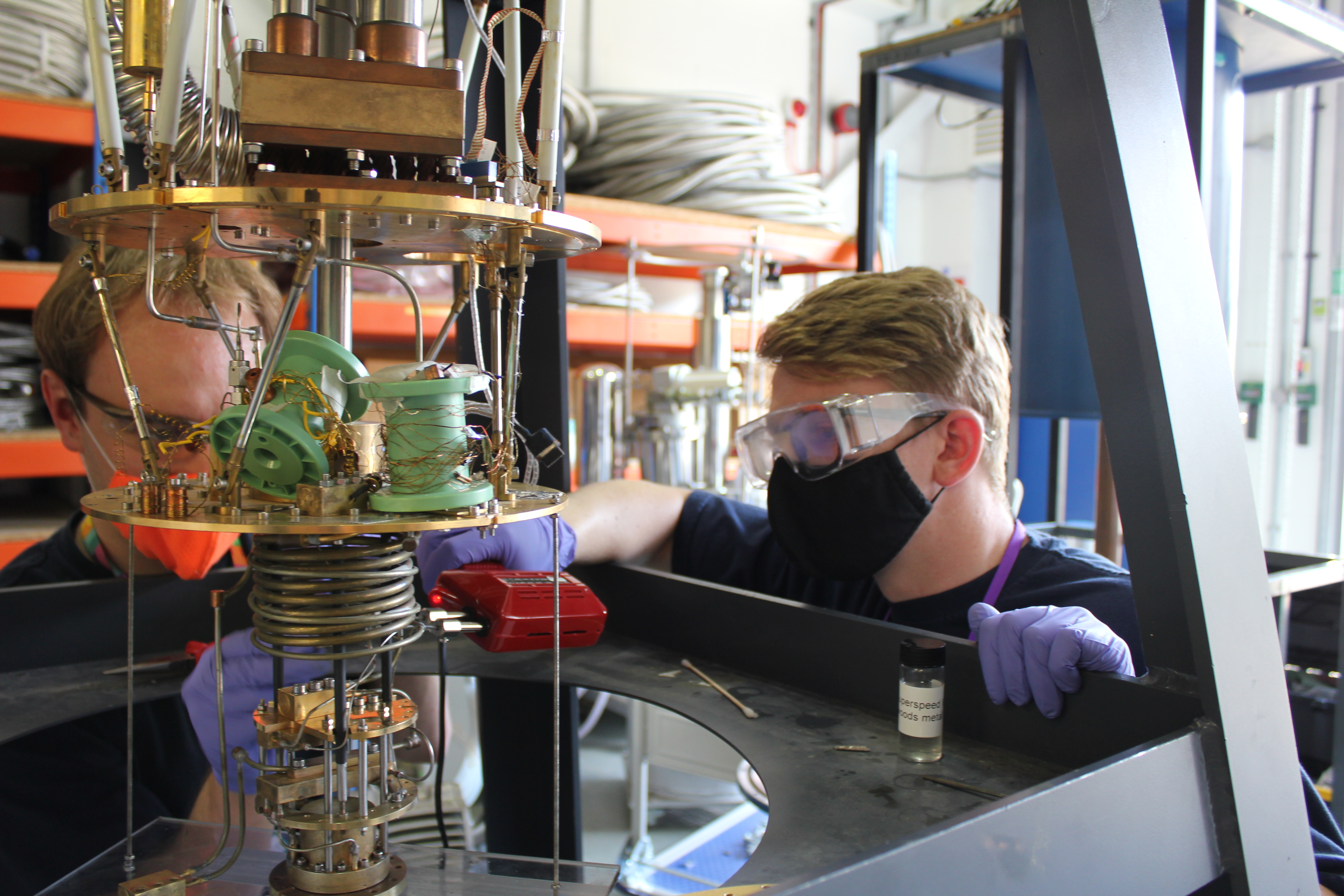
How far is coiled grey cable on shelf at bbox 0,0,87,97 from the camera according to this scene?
2.17 m

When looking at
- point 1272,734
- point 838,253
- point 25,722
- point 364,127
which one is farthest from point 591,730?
point 364,127

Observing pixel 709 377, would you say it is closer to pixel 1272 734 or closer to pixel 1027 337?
pixel 1027 337

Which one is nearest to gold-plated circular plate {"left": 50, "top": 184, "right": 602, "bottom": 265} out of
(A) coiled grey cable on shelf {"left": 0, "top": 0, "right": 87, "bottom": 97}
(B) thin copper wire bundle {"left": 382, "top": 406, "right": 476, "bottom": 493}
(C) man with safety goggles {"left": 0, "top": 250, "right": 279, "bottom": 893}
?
(B) thin copper wire bundle {"left": 382, "top": 406, "right": 476, "bottom": 493}

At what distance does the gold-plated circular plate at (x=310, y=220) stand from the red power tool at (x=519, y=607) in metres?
0.34

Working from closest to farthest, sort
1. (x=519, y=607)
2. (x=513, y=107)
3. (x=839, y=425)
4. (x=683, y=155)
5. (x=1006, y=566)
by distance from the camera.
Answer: (x=513, y=107) → (x=519, y=607) → (x=839, y=425) → (x=1006, y=566) → (x=683, y=155)

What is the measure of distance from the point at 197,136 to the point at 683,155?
2.48m

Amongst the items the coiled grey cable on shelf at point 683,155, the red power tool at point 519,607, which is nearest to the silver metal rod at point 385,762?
the red power tool at point 519,607

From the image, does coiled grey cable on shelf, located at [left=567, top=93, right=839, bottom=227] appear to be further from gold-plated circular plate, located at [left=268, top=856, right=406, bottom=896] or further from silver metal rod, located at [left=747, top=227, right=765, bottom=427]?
gold-plated circular plate, located at [left=268, top=856, right=406, bottom=896]

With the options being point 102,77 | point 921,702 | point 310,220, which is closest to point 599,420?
point 921,702

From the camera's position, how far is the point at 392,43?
58 centimetres

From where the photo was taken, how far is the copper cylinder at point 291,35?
1.87 feet

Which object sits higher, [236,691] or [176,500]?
[176,500]

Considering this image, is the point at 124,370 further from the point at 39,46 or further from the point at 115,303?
the point at 39,46

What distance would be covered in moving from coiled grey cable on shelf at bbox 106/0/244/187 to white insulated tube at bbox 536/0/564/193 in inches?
6.9
